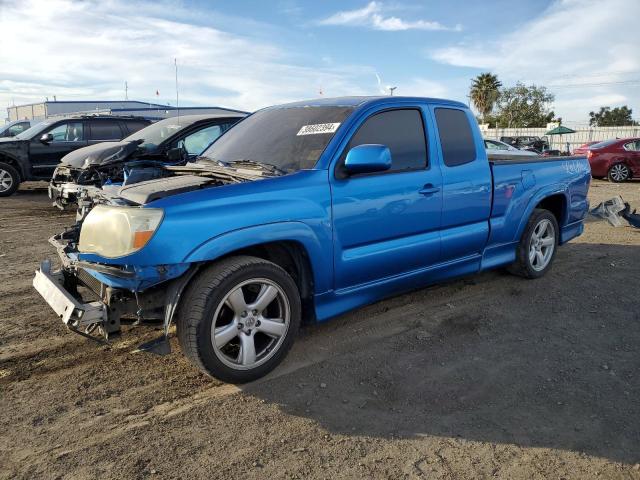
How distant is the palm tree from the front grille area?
5565cm

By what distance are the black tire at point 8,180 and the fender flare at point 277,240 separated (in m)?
10.2

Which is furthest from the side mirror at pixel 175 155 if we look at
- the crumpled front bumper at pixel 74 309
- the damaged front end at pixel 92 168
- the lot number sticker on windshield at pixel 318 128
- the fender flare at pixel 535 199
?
the fender flare at pixel 535 199

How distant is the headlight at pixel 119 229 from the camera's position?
2.84 m

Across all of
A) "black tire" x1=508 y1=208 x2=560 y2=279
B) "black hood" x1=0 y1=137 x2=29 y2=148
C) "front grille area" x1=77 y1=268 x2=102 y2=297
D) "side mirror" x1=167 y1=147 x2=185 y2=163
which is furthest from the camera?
"black hood" x1=0 y1=137 x2=29 y2=148

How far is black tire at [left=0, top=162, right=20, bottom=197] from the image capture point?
11055mm

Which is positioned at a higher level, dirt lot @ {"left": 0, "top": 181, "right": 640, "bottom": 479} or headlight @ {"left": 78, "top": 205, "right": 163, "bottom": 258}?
headlight @ {"left": 78, "top": 205, "right": 163, "bottom": 258}

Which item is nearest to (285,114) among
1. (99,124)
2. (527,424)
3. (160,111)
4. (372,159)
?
(372,159)

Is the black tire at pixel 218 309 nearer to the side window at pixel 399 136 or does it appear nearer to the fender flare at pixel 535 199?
the side window at pixel 399 136

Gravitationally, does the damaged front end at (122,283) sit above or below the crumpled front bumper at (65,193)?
below

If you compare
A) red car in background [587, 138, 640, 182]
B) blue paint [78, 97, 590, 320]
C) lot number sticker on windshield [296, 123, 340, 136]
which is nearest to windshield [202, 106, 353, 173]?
lot number sticker on windshield [296, 123, 340, 136]

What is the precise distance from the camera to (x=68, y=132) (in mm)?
11312

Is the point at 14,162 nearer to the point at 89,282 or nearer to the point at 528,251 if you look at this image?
the point at 89,282

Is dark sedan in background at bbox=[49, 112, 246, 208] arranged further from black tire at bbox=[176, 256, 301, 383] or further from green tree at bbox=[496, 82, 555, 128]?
green tree at bbox=[496, 82, 555, 128]

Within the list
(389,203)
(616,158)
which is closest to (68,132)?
(389,203)
